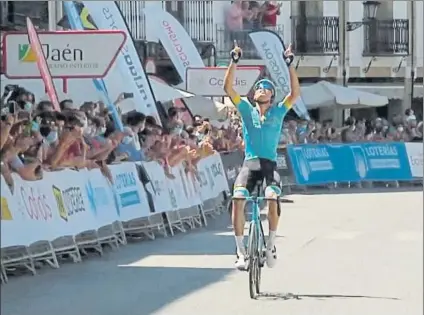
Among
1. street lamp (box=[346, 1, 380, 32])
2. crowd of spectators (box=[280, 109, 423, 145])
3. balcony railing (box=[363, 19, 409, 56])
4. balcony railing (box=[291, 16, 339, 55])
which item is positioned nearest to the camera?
crowd of spectators (box=[280, 109, 423, 145])

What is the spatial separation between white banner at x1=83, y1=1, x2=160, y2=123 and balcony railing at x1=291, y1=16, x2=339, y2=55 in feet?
80.2

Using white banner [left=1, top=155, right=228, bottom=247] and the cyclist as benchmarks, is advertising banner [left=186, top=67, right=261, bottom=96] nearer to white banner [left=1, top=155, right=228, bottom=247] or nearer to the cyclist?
white banner [left=1, top=155, right=228, bottom=247]

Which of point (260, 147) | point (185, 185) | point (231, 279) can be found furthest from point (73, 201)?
point (185, 185)

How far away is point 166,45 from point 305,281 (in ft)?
47.1

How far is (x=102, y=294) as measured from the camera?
9500 millimetres

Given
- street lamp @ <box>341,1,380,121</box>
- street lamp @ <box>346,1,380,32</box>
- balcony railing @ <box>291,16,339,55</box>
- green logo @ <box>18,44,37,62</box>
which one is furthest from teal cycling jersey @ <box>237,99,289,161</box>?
balcony railing @ <box>291,16,339,55</box>

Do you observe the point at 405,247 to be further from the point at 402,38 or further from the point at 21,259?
the point at 402,38

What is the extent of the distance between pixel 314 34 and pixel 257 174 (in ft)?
111

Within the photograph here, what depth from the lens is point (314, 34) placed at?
141 ft

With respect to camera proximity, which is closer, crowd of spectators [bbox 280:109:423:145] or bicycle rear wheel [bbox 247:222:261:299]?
bicycle rear wheel [bbox 247:222:261:299]

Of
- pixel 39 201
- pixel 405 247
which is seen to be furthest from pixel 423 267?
pixel 405 247

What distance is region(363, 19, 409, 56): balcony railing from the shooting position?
43.0 m

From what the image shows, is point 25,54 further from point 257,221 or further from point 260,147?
Result: point 257,221

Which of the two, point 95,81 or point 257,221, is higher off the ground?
point 95,81
